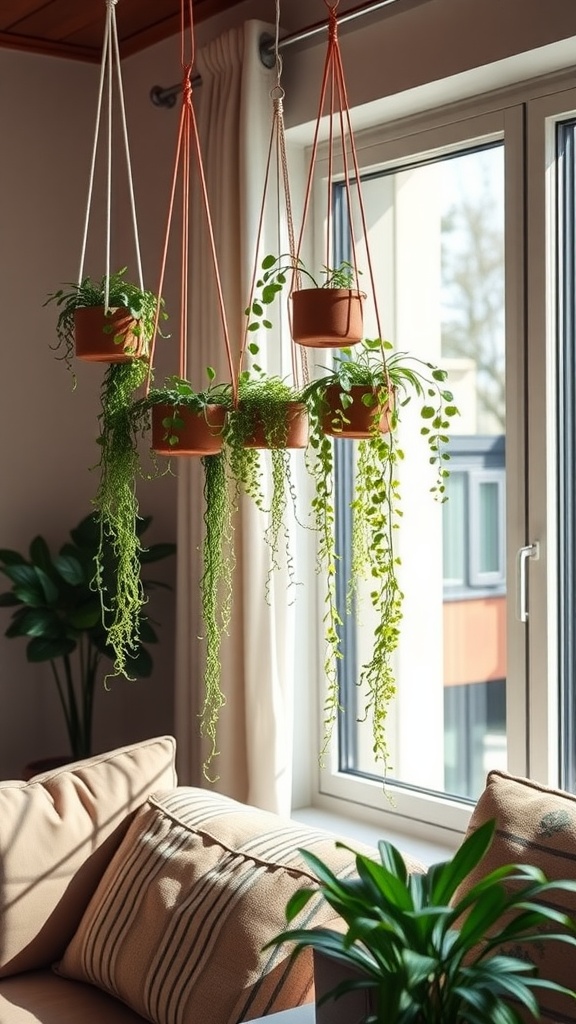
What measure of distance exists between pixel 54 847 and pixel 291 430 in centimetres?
99

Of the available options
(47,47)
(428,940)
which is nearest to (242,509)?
(47,47)

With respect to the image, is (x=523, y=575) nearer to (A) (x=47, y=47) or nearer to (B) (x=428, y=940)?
(B) (x=428, y=940)

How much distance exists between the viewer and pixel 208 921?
6.75 ft

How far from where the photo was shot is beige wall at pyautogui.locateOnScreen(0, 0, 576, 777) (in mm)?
3645

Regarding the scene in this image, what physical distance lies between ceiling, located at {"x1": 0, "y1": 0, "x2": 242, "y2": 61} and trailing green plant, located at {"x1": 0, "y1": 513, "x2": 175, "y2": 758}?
4.51ft

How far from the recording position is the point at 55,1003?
2.24 m

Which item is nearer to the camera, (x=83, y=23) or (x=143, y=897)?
(x=143, y=897)

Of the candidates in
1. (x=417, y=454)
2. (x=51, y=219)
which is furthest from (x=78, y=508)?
(x=417, y=454)

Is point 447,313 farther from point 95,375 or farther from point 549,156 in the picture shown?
point 95,375

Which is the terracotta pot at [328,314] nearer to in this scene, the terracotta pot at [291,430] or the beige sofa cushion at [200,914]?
the terracotta pot at [291,430]

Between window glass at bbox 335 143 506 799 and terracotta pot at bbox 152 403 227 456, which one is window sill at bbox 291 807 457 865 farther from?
terracotta pot at bbox 152 403 227 456

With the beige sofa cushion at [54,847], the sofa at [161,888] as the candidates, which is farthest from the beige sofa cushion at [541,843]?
the beige sofa cushion at [54,847]

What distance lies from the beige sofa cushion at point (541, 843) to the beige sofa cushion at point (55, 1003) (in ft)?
2.39

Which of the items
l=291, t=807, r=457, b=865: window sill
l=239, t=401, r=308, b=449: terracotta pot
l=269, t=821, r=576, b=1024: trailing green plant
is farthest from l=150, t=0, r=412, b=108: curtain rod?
l=269, t=821, r=576, b=1024: trailing green plant
